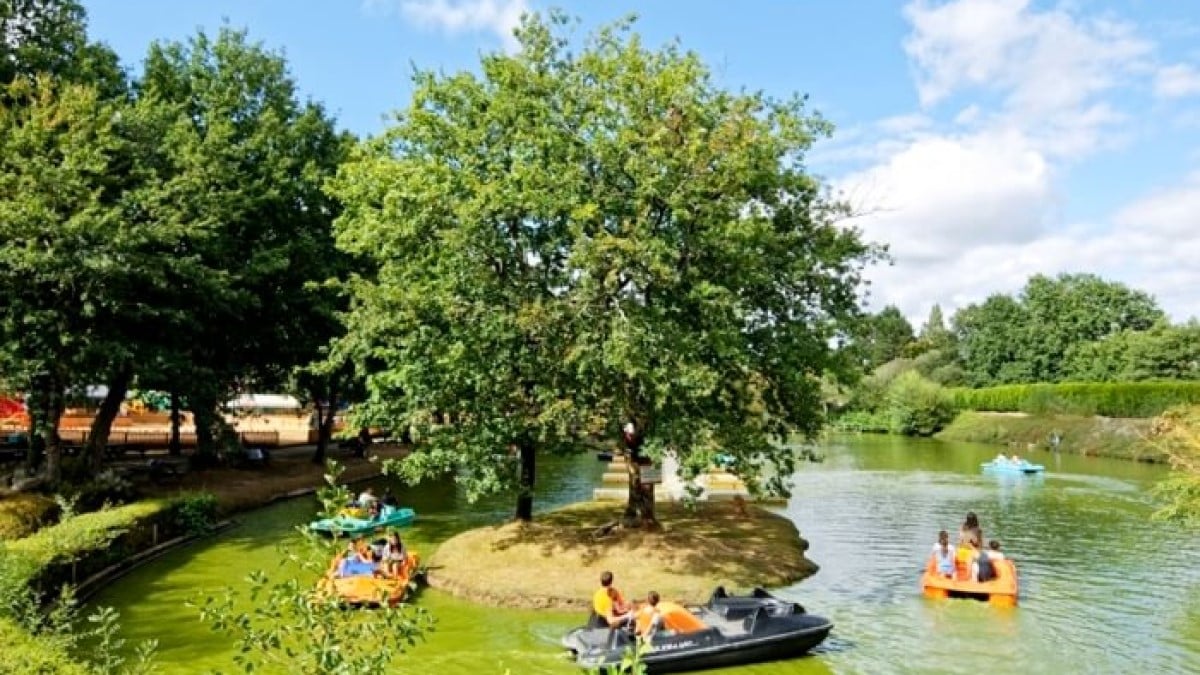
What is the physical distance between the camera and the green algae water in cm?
1870

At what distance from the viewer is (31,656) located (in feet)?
38.6

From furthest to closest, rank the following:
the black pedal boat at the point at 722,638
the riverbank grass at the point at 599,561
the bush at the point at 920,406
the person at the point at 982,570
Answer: the bush at the point at 920,406
the person at the point at 982,570
the riverbank grass at the point at 599,561
the black pedal boat at the point at 722,638

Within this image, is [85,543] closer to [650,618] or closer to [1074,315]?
[650,618]

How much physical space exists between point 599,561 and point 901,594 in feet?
25.5

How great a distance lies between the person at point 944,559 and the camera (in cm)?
2398

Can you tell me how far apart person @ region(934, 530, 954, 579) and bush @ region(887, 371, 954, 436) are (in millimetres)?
70464

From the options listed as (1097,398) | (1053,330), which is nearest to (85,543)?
(1097,398)

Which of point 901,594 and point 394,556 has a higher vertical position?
point 394,556

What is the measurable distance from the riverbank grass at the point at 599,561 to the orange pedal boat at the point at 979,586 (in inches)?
143

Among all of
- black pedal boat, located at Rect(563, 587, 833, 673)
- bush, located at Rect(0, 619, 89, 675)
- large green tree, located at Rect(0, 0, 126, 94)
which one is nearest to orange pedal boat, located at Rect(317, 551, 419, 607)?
black pedal boat, located at Rect(563, 587, 833, 673)

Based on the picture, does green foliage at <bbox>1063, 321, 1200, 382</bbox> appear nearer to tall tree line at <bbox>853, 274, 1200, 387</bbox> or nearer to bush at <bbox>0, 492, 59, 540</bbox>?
tall tree line at <bbox>853, 274, 1200, 387</bbox>

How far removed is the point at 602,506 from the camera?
33.8m

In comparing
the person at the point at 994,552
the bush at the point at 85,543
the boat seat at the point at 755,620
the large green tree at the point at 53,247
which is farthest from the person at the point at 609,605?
the large green tree at the point at 53,247

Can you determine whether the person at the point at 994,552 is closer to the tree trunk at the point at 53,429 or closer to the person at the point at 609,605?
the person at the point at 609,605
